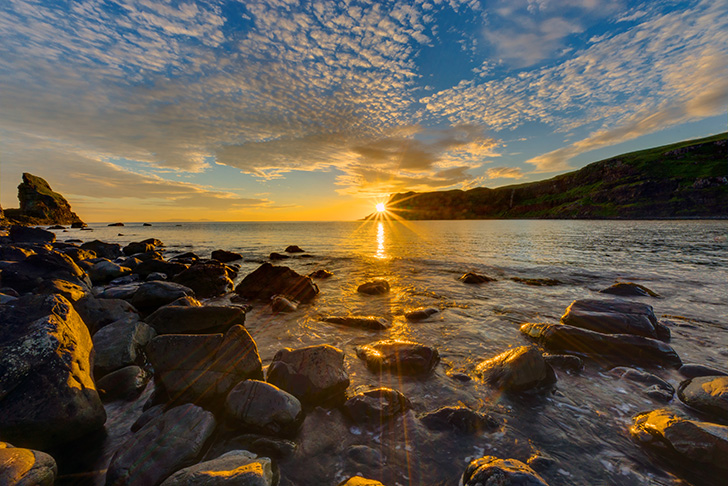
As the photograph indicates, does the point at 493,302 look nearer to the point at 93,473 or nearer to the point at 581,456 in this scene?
the point at 581,456

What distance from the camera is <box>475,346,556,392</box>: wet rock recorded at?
232 inches

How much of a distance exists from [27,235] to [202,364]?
138ft

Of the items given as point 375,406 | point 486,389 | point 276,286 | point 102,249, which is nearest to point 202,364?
point 375,406

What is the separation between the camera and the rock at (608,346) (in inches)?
273

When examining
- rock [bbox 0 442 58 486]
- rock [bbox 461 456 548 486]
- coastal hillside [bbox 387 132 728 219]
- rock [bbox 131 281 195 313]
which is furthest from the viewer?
coastal hillside [bbox 387 132 728 219]

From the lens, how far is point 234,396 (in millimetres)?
4941

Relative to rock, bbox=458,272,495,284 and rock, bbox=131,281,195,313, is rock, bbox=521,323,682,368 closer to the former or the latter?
rock, bbox=458,272,495,284

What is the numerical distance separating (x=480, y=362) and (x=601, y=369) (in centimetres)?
284

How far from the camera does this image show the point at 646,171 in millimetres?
129625

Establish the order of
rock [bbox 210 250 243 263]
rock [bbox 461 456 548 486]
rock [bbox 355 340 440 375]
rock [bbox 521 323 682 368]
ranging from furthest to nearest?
rock [bbox 210 250 243 263]
rock [bbox 521 323 682 368]
rock [bbox 355 340 440 375]
rock [bbox 461 456 548 486]

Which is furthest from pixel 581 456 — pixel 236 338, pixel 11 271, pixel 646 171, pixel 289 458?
pixel 646 171

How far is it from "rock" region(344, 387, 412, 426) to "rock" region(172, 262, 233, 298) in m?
12.6

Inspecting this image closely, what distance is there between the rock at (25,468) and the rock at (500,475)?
5275mm

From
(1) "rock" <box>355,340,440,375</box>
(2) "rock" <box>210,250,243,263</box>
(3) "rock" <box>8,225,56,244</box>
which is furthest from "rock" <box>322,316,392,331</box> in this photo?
(3) "rock" <box>8,225,56,244</box>
